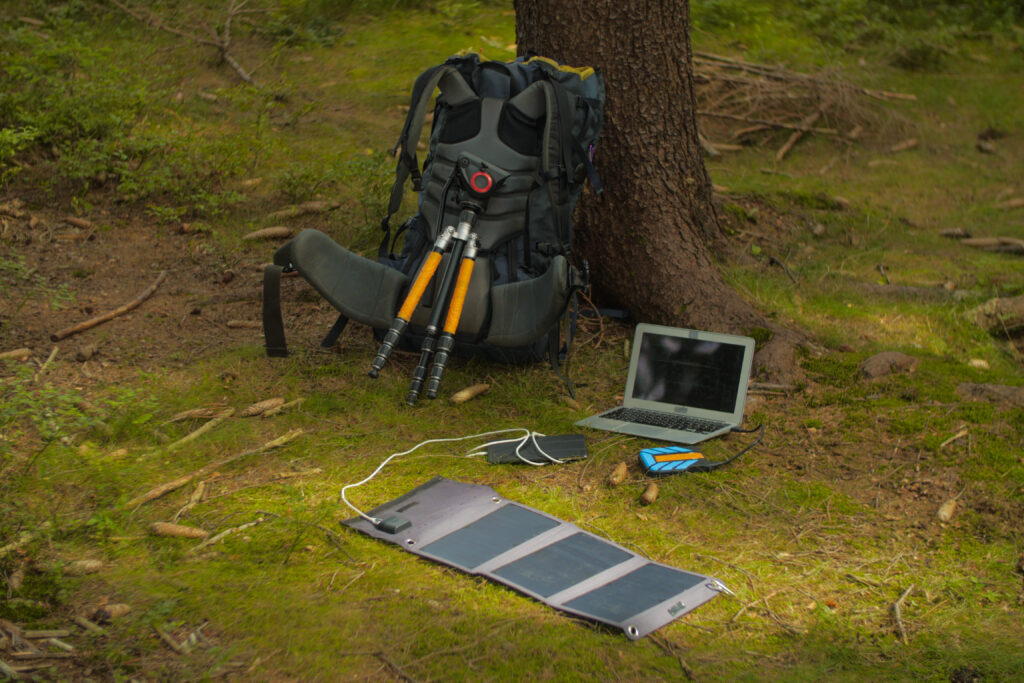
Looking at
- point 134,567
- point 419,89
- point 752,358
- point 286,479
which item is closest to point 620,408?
point 752,358

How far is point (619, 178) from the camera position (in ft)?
16.5

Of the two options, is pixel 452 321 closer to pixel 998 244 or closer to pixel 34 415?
pixel 34 415

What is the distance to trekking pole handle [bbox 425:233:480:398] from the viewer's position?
13.2 ft

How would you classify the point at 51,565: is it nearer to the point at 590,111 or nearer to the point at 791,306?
the point at 590,111

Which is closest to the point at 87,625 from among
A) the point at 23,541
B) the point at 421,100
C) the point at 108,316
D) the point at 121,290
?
the point at 23,541

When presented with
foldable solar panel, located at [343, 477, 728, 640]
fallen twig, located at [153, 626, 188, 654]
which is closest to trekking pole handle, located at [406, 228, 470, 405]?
foldable solar panel, located at [343, 477, 728, 640]

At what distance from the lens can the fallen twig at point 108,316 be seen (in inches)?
180

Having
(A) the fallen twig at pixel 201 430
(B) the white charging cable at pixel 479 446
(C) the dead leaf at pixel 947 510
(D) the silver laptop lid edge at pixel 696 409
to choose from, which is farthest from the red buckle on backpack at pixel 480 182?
(C) the dead leaf at pixel 947 510

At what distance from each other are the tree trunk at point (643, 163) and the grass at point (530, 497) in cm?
35

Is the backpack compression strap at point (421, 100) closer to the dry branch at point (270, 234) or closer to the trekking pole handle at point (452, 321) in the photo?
the trekking pole handle at point (452, 321)

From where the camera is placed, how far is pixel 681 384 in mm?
4250

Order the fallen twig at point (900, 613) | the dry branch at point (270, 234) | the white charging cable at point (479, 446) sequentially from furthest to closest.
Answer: the dry branch at point (270, 234) → the white charging cable at point (479, 446) → the fallen twig at point (900, 613)

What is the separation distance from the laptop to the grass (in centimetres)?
17

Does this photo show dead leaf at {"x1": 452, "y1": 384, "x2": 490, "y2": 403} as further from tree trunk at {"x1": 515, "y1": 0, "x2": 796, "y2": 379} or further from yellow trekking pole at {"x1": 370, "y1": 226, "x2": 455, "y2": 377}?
tree trunk at {"x1": 515, "y1": 0, "x2": 796, "y2": 379}
